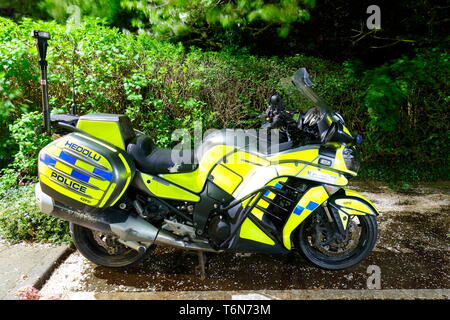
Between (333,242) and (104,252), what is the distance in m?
2.08

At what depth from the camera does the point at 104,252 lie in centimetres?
347

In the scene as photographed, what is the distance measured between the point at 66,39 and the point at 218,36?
456 cm

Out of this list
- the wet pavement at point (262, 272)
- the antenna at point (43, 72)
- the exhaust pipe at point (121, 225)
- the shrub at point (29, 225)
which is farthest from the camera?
the shrub at point (29, 225)

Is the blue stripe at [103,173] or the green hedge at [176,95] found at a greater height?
the green hedge at [176,95]

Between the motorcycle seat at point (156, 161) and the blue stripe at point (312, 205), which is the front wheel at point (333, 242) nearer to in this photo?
the blue stripe at point (312, 205)

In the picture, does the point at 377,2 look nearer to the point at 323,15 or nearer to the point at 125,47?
the point at 323,15

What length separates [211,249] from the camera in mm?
3215

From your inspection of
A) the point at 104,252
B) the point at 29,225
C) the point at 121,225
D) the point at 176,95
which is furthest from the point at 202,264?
the point at 176,95

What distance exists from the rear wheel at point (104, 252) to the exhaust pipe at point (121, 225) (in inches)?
8.6

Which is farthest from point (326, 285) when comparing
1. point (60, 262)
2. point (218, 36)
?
point (218, 36)

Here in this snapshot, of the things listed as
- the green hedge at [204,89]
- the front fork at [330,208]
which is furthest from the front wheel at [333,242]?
the green hedge at [204,89]

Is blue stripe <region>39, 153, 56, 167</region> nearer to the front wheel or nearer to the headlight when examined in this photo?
the front wheel

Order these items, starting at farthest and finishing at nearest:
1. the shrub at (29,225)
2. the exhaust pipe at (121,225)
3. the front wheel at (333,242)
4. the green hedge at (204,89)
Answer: the green hedge at (204,89)
the shrub at (29,225)
the front wheel at (333,242)
the exhaust pipe at (121,225)

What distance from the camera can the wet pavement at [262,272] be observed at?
3.21 m
